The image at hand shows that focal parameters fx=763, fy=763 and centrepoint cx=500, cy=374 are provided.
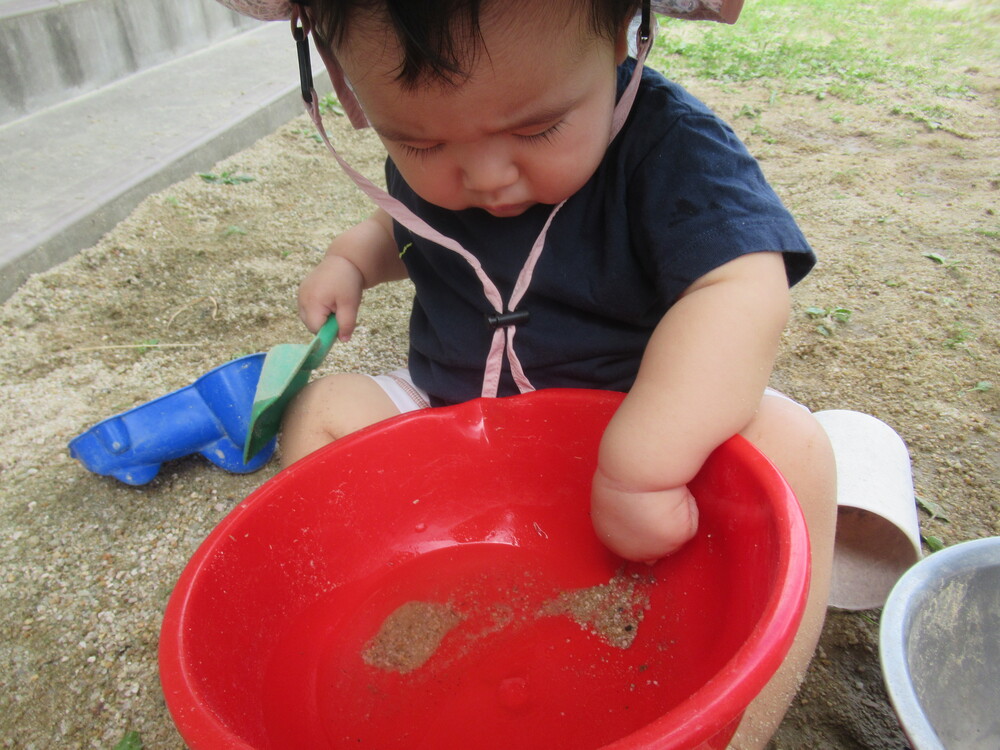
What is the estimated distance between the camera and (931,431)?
1.19m

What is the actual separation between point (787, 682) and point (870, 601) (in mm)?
248

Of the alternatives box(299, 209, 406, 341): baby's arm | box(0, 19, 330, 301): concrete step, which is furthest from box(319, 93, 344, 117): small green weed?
box(299, 209, 406, 341): baby's arm

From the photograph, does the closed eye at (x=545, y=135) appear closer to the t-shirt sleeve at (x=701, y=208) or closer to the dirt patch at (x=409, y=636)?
the t-shirt sleeve at (x=701, y=208)

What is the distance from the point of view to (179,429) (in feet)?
3.67

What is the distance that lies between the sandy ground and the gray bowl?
10 centimetres

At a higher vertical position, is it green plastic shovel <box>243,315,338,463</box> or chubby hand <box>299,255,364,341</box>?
chubby hand <box>299,255,364,341</box>

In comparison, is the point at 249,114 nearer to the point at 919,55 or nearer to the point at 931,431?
the point at 931,431

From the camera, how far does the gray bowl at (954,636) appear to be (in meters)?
0.69

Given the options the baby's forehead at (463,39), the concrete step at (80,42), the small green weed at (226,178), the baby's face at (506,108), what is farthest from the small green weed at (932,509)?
the concrete step at (80,42)

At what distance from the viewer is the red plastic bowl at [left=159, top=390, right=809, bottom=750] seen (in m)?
0.68

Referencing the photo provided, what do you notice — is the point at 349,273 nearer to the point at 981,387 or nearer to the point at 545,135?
the point at 545,135

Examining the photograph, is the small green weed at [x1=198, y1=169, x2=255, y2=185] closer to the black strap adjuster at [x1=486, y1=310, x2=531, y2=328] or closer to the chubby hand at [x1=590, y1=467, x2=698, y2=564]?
the black strap adjuster at [x1=486, y1=310, x2=531, y2=328]

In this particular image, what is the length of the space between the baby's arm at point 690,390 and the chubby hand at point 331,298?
1.54 feet

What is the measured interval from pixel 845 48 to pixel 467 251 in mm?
2913
